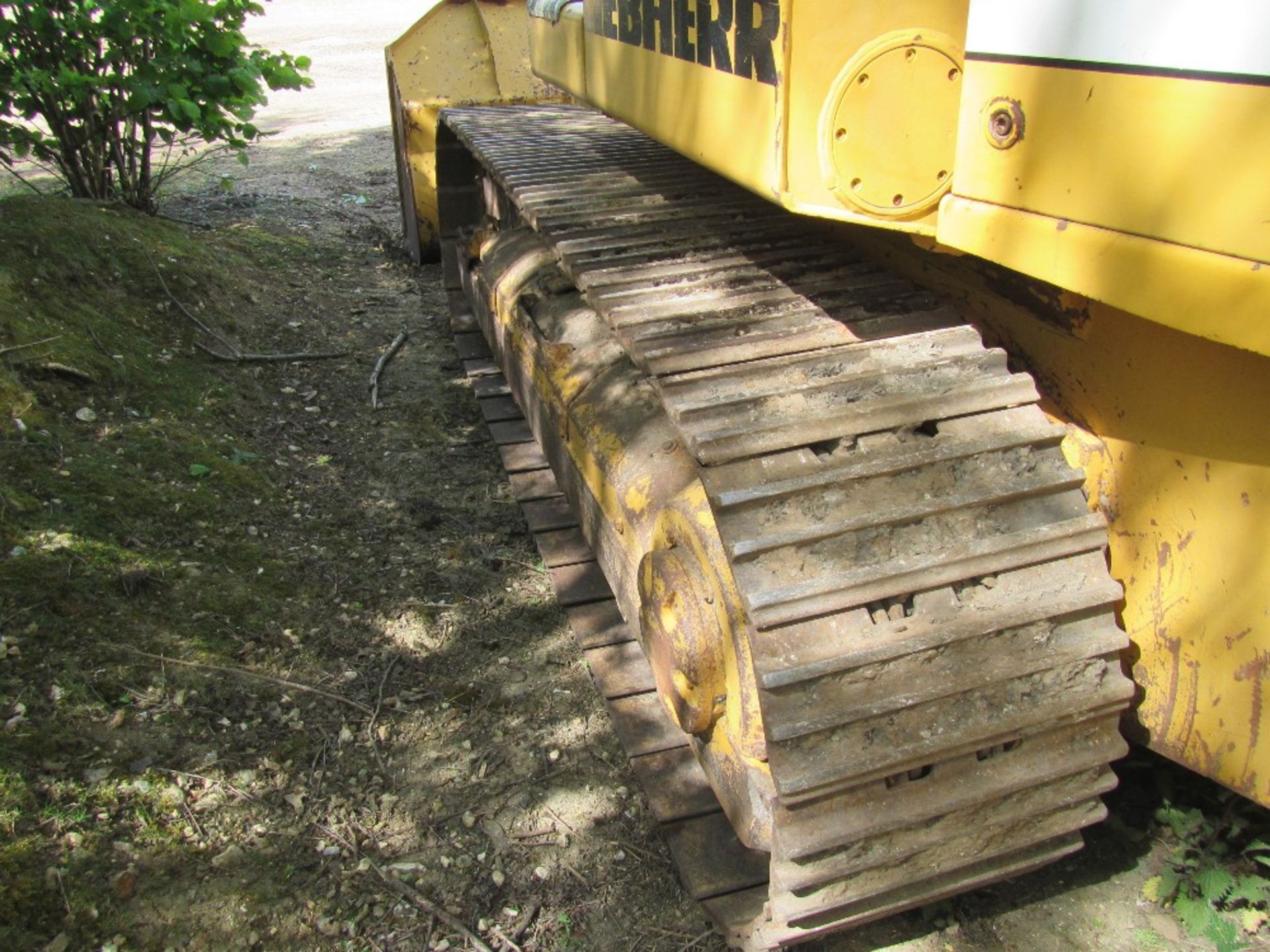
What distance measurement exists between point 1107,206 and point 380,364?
429cm

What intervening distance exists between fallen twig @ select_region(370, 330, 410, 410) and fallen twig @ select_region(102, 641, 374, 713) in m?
2.04

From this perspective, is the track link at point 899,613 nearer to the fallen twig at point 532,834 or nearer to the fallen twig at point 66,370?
the fallen twig at point 532,834

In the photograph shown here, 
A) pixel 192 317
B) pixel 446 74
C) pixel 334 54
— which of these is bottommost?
pixel 192 317

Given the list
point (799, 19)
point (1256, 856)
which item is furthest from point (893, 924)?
point (799, 19)

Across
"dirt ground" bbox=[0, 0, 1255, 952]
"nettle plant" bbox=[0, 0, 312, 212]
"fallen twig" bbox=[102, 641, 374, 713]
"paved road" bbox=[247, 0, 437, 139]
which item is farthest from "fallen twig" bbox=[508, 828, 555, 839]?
"paved road" bbox=[247, 0, 437, 139]

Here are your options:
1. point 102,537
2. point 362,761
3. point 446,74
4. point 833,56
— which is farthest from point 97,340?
point 833,56

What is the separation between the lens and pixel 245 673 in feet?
10.3

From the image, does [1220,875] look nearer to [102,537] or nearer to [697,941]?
[697,941]

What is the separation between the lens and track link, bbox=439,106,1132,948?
74.3 inches

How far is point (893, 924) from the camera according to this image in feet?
7.97

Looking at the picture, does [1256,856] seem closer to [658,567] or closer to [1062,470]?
[1062,470]

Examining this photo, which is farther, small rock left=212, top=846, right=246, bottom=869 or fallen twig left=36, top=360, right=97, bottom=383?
fallen twig left=36, top=360, right=97, bottom=383

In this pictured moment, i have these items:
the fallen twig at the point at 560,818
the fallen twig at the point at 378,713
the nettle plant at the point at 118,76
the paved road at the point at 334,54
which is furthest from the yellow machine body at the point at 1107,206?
the paved road at the point at 334,54

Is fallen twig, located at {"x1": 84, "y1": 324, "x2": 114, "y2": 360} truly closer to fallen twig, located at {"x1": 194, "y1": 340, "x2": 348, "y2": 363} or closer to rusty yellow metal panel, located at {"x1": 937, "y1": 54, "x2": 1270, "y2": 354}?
fallen twig, located at {"x1": 194, "y1": 340, "x2": 348, "y2": 363}
